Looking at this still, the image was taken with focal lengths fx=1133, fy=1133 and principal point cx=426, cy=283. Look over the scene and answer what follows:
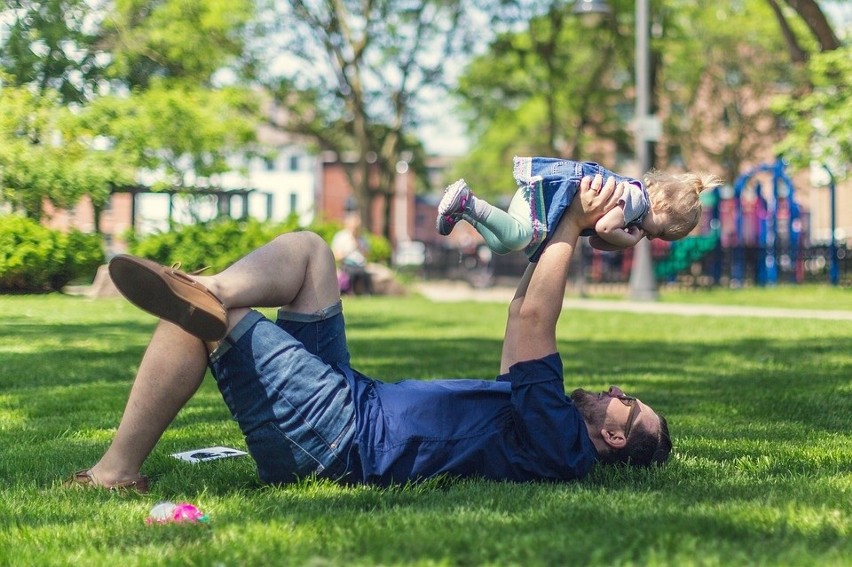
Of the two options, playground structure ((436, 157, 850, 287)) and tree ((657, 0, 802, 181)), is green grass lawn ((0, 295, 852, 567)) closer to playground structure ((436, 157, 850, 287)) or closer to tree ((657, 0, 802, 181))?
playground structure ((436, 157, 850, 287))

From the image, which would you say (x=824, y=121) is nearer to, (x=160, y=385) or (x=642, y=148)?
(x=642, y=148)

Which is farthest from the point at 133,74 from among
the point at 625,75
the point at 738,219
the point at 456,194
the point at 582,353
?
the point at 625,75

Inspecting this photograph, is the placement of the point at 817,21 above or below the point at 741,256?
above

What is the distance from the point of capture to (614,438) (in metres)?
4.05

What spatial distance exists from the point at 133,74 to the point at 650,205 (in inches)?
652

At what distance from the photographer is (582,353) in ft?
32.9

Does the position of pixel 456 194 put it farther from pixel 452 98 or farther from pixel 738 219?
pixel 452 98

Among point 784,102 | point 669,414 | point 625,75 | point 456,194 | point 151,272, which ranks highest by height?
point 625,75

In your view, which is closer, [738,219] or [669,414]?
[669,414]

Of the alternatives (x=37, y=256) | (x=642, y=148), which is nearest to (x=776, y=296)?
(x=642, y=148)

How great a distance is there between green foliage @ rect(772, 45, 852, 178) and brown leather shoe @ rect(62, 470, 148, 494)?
1882 cm

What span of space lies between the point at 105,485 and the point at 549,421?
1.53 metres

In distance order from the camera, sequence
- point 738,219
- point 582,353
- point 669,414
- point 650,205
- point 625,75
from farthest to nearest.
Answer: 1. point 625,75
2. point 738,219
3. point 582,353
4. point 669,414
5. point 650,205

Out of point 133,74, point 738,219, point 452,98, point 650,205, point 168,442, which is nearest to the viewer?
point 650,205
